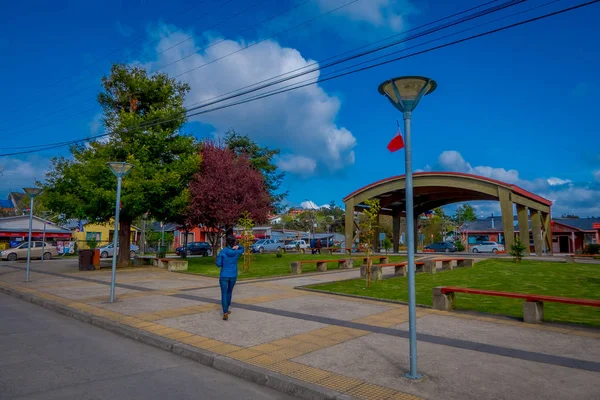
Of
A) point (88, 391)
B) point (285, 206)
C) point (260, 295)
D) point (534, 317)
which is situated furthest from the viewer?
point (285, 206)

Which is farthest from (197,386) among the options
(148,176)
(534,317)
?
(148,176)

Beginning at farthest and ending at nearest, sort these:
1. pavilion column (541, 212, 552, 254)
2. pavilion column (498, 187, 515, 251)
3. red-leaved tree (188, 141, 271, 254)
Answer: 1. pavilion column (541, 212, 552, 254)
2. pavilion column (498, 187, 515, 251)
3. red-leaved tree (188, 141, 271, 254)

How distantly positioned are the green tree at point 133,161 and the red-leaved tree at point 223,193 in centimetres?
75

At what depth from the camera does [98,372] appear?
5.56 meters

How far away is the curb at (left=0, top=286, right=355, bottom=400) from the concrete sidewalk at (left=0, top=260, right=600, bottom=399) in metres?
0.02

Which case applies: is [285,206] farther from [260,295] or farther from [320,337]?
[320,337]

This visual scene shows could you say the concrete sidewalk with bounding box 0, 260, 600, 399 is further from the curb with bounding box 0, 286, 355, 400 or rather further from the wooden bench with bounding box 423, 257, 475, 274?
the wooden bench with bounding box 423, 257, 475, 274

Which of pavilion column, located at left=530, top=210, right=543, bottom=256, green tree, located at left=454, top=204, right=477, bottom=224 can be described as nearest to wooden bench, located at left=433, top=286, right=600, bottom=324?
pavilion column, located at left=530, top=210, right=543, bottom=256

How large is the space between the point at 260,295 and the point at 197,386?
6.96 meters

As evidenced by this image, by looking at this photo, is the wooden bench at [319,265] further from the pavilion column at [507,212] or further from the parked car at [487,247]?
the parked car at [487,247]

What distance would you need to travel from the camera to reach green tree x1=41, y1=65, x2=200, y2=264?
20.7m

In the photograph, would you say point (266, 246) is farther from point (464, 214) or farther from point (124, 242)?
point (464, 214)

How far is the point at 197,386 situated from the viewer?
5.12 meters

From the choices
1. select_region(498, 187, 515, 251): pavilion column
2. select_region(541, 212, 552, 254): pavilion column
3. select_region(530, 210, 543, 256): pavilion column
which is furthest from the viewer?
select_region(541, 212, 552, 254): pavilion column
